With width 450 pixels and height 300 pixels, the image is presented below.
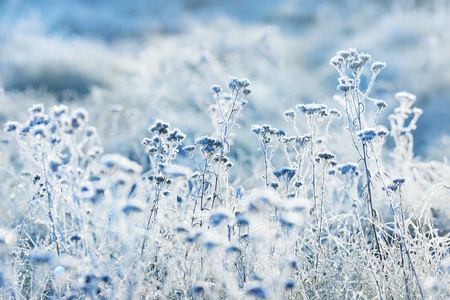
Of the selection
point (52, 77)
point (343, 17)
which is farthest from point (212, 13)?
point (52, 77)

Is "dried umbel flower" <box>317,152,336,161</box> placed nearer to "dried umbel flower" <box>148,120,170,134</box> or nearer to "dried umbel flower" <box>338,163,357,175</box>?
"dried umbel flower" <box>338,163,357,175</box>

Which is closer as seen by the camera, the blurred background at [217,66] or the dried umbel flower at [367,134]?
the dried umbel flower at [367,134]

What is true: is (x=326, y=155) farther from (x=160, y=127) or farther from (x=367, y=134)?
(x=160, y=127)

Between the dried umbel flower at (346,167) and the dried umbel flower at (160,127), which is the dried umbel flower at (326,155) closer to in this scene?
the dried umbel flower at (346,167)

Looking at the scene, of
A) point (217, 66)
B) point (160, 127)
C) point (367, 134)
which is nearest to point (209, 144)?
point (160, 127)

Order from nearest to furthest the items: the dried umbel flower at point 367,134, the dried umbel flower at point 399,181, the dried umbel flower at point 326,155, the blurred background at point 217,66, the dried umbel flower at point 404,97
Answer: the dried umbel flower at point 367,134
the dried umbel flower at point 399,181
the dried umbel flower at point 326,155
the dried umbel flower at point 404,97
the blurred background at point 217,66

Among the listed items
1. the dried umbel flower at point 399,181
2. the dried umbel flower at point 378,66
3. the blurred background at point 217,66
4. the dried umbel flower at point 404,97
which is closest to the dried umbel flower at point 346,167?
the dried umbel flower at point 399,181
